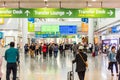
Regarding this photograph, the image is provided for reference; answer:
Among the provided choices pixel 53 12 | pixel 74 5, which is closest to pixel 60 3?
pixel 74 5

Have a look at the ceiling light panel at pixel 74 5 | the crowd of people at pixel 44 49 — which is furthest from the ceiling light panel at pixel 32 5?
the crowd of people at pixel 44 49

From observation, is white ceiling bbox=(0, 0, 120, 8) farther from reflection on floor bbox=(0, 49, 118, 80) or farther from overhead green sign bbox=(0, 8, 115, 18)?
reflection on floor bbox=(0, 49, 118, 80)

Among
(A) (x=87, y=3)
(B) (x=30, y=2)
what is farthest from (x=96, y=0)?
(B) (x=30, y=2)

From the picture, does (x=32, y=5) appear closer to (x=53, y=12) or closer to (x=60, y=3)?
(x=53, y=12)

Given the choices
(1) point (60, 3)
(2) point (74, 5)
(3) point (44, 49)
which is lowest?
(3) point (44, 49)

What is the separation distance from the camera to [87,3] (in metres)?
21.0

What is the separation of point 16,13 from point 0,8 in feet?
3.68

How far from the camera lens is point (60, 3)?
2131 centimetres

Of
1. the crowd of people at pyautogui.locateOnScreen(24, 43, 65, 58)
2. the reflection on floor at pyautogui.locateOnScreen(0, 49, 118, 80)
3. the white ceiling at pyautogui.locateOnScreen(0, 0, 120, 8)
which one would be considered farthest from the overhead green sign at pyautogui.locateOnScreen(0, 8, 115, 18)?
the crowd of people at pyautogui.locateOnScreen(24, 43, 65, 58)

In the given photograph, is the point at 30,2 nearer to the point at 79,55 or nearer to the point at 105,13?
the point at 105,13

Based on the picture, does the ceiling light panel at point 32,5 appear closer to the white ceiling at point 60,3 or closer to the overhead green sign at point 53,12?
the white ceiling at point 60,3

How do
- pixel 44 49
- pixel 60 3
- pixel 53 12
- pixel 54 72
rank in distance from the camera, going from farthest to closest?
pixel 44 49, pixel 53 12, pixel 60 3, pixel 54 72

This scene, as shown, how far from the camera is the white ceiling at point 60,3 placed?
66.5ft

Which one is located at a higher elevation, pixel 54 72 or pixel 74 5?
pixel 74 5
